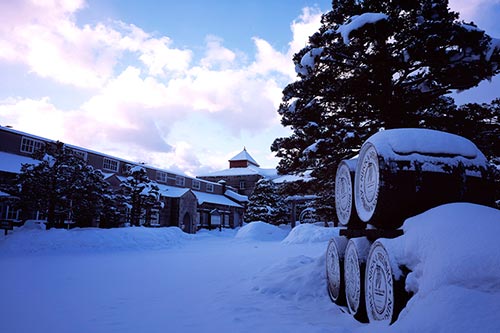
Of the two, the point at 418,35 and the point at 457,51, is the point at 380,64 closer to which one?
the point at 418,35

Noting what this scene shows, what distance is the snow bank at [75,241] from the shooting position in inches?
446

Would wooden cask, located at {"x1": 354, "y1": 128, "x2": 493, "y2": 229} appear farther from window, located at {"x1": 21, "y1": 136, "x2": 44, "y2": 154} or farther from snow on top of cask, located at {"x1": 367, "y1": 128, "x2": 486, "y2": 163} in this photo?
window, located at {"x1": 21, "y1": 136, "x2": 44, "y2": 154}

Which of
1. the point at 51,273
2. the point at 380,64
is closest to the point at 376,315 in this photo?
the point at 380,64

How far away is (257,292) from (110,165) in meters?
23.4

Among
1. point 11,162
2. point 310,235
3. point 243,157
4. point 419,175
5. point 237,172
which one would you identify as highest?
point 243,157

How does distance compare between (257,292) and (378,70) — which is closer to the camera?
(257,292)

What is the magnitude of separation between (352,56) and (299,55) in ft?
3.71

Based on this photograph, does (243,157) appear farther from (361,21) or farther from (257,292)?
(257,292)

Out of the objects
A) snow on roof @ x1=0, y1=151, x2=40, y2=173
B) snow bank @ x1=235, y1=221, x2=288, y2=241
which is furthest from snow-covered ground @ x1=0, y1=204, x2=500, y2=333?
snow bank @ x1=235, y1=221, x2=288, y2=241

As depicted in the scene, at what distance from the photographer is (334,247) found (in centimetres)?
421

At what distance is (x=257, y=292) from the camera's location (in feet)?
15.6

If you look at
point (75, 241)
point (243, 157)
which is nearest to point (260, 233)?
point (75, 241)

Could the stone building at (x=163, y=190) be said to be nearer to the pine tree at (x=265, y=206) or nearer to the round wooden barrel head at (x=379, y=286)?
the pine tree at (x=265, y=206)

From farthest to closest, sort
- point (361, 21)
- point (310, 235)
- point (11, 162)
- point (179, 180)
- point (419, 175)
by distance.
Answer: point (179, 180) < point (11, 162) < point (310, 235) < point (361, 21) < point (419, 175)
